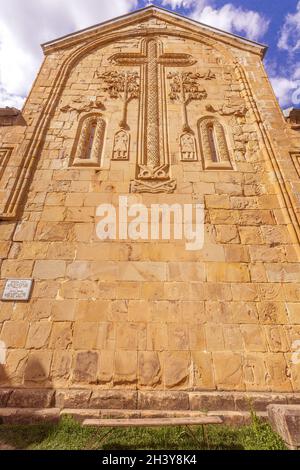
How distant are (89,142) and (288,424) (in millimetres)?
6636

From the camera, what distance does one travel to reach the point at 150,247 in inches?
196

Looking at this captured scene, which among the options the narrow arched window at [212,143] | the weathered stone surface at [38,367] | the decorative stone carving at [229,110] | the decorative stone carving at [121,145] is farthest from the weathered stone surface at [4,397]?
the decorative stone carving at [229,110]

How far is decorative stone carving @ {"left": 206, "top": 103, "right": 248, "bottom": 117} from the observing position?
710cm

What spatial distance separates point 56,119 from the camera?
6.94 meters

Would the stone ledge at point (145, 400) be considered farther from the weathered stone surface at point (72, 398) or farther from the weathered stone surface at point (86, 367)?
the weathered stone surface at point (86, 367)

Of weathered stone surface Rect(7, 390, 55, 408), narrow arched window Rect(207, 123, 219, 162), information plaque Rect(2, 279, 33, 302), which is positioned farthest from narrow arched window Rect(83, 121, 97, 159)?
weathered stone surface Rect(7, 390, 55, 408)

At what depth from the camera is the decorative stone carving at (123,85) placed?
7428mm

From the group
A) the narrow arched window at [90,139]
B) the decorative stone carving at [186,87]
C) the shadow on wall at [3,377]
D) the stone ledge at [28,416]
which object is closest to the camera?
the stone ledge at [28,416]

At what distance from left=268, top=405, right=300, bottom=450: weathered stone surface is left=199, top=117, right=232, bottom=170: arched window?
4.70m

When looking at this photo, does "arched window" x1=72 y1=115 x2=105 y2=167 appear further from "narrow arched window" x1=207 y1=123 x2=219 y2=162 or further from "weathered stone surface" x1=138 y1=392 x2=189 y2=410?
"weathered stone surface" x1=138 y1=392 x2=189 y2=410

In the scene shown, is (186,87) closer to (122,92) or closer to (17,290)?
(122,92)

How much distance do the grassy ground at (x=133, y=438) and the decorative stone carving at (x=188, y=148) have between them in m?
5.06
